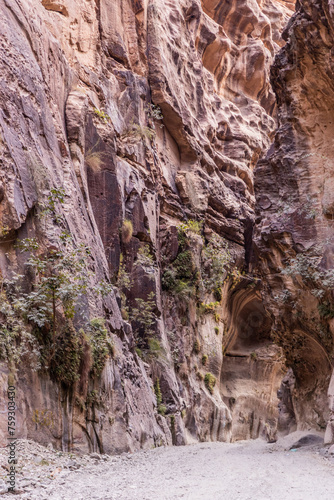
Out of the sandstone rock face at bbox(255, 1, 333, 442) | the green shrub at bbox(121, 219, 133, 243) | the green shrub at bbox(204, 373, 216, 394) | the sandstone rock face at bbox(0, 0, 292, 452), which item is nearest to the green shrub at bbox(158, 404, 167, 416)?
the sandstone rock face at bbox(0, 0, 292, 452)

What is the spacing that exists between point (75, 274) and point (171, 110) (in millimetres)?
12356

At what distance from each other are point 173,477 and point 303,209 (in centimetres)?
674

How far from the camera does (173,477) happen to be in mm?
6258

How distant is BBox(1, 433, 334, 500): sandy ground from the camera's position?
4.92 metres

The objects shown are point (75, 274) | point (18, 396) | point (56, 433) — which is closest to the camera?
point (18, 396)

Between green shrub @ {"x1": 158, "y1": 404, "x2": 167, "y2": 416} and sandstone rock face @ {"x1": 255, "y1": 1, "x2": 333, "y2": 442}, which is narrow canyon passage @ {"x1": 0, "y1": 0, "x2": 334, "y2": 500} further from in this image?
green shrub @ {"x1": 158, "y1": 404, "x2": 167, "y2": 416}

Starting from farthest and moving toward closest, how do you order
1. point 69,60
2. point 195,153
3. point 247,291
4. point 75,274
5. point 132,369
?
point 247,291 → point 195,153 → point 69,60 → point 132,369 → point 75,274

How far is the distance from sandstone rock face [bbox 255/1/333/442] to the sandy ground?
10.0ft

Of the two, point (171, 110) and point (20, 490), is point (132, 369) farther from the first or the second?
point (171, 110)

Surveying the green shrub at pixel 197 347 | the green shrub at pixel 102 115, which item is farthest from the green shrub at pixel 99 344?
the green shrub at pixel 197 347

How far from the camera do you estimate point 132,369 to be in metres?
11.9

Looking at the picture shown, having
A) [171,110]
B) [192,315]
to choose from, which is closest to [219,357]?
[192,315]

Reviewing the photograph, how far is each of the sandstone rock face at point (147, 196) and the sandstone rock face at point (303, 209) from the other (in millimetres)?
545

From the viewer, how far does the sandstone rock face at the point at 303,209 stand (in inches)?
385
